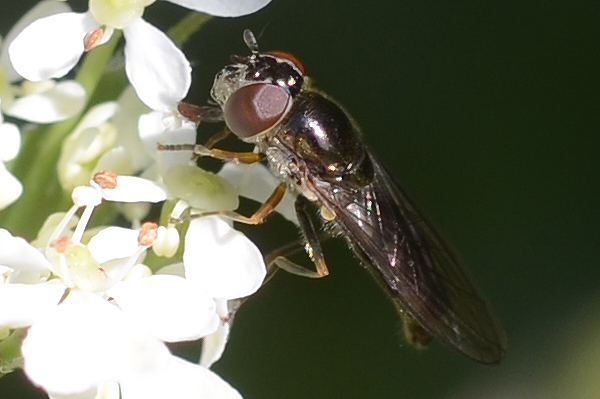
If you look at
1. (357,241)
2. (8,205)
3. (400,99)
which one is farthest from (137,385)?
(400,99)

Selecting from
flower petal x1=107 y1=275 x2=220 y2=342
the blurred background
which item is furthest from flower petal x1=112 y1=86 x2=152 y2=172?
Result: the blurred background

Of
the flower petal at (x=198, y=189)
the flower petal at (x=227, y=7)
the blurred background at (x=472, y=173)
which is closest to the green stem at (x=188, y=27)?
the flower petal at (x=227, y=7)

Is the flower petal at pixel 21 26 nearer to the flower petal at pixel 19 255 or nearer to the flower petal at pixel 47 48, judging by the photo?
the flower petal at pixel 47 48

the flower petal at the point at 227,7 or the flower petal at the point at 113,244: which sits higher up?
the flower petal at the point at 227,7

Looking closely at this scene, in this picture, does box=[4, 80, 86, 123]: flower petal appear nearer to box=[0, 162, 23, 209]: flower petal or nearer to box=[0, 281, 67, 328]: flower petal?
box=[0, 162, 23, 209]: flower petal

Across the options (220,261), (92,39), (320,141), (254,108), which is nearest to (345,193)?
(320,141)

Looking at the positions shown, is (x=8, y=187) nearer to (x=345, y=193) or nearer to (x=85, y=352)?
(x=85, y=352)

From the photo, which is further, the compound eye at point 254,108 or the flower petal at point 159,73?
the compound eye at point 254,108

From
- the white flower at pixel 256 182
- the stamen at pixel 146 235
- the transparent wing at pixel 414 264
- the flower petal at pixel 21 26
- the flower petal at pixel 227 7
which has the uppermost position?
the flower petal at pixel 227 7
